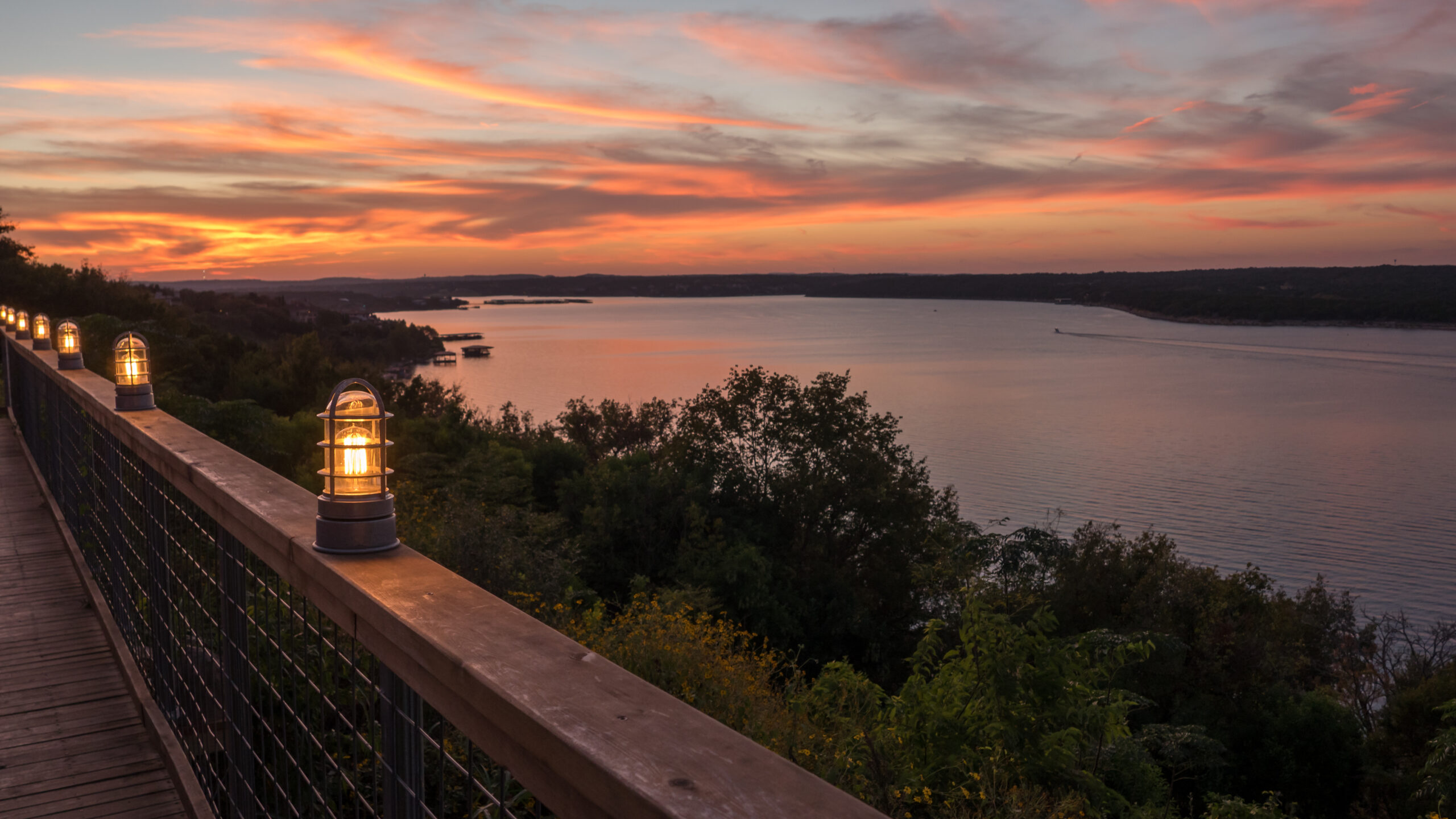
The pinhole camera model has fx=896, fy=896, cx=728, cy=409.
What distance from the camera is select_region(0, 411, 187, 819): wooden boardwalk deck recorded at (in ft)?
9.08

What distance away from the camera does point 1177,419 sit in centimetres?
6669

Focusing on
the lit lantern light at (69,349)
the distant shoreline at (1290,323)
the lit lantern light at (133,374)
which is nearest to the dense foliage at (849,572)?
the lit lantern light at (69,349)

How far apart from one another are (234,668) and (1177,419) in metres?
73.2

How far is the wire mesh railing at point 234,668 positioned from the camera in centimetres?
130

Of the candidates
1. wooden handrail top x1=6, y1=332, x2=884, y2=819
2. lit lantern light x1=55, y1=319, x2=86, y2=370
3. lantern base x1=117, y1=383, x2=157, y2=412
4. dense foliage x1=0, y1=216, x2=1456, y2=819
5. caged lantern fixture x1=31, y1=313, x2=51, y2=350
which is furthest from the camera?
dense foliage x1=0, y1=216, x2=1456, y2=819

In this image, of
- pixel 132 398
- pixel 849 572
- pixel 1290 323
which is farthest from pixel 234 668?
pixel 1290 323

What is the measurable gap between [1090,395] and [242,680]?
82.8m

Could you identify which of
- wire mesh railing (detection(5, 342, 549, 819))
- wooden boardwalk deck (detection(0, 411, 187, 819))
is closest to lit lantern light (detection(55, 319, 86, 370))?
wire mesh railing (detection(5, 342, 549, 819))

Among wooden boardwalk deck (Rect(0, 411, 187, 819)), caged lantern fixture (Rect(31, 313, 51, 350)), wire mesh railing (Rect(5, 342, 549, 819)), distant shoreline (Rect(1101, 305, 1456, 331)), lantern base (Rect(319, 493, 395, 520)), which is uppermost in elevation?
distant shoreline (Rect(1101, 305, 1456, 331))

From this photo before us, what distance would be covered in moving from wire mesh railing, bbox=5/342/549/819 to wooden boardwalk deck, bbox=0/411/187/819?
0.15 meters

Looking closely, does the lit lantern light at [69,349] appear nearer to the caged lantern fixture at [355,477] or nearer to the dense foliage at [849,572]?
the caged lantern fixture at [355,477]

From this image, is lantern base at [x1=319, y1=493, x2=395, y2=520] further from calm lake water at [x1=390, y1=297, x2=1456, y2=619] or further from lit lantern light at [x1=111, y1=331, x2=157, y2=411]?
calm lake water at [x1=390, y1=297, x2=1456, y2=619]

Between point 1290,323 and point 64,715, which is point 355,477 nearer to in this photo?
point 64,715

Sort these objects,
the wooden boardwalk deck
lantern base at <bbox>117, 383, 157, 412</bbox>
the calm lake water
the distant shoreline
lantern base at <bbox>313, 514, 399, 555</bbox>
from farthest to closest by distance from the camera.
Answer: the distant shoreline → the calm lake water → lantern base at <bbox>117, 383, 157, 412</bbox> → the wooden boardwalk deck → lantern base at <bbox>313, 514, 399, 555</bbox>
